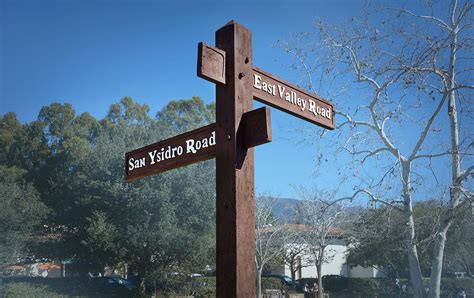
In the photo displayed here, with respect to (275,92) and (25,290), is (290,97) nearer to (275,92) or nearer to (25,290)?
(275,92)

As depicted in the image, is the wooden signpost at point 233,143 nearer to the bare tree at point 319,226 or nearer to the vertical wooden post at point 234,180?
the vertical wooden post at point 234,180

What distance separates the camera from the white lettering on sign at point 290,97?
10.0 ft

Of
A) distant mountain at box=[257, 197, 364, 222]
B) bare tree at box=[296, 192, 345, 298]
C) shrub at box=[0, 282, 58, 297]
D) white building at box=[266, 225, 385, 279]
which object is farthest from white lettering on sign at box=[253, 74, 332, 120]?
white building at box=[266, 225, 385, 279]

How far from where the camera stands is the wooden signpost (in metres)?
2.66

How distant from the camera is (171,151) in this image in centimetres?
318

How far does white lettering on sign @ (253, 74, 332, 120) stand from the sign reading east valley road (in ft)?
1.26

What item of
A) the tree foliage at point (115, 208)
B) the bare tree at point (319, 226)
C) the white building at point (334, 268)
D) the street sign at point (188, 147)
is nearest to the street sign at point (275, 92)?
the street sign at point (188, 147)

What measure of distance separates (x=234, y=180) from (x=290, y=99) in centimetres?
83

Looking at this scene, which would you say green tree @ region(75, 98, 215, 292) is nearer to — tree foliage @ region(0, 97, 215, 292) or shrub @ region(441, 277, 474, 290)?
tree foliage @ region(0, 97, 215, 292)

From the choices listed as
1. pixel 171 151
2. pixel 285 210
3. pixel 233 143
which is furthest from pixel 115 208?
pixel 233 143

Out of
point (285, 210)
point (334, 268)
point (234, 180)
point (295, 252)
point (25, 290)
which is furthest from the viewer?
point (334, 268)

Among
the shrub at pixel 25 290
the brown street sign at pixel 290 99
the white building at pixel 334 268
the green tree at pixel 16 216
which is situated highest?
the green tree at pixel 16 216

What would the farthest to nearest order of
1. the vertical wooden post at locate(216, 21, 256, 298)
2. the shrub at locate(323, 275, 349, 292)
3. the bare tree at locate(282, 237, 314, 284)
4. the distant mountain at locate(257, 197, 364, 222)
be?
the shrub at locate(323, 275, 349, 292), the distant mountain at locate(257, 197, 364, 222), the bare tree at locate(282, 237, 314, 284), the vertical wooden post at locate(216, 21, 256, 298)

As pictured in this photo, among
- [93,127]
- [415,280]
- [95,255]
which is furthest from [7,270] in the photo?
[415,280]
